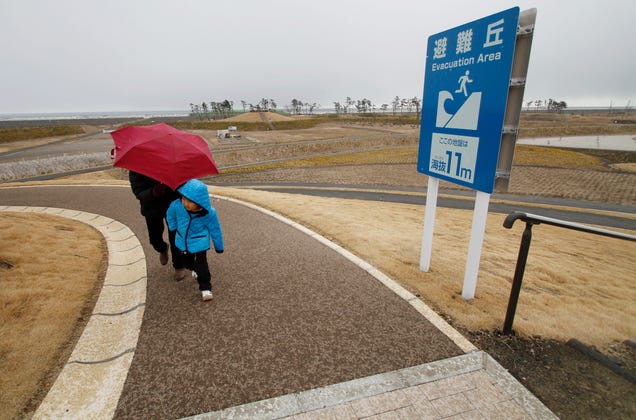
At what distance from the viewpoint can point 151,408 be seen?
224 cm

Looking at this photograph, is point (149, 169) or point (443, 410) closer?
point (443, 410)

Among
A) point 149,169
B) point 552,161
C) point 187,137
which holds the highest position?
point 187,137

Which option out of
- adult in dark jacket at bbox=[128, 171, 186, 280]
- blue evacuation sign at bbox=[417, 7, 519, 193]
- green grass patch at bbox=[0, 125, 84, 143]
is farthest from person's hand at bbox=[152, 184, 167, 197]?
green grass patch at bbox=[0, 125, 84, 143]

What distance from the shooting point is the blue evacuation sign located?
2949 millimetres

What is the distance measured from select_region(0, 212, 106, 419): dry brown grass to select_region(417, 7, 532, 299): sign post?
429 cm

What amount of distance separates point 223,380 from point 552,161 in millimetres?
38678

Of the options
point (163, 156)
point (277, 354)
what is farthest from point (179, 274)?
point (277, 354)

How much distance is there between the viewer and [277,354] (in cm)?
277

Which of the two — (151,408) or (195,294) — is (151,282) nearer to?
(195,294)

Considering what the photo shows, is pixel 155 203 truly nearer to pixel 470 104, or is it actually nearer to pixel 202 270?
pixel 202 270

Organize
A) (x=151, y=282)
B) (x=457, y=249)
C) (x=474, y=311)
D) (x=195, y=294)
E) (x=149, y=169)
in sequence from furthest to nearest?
(x=457, y=249) → (x=151, y=282) → (x=195, y=294) → (x=474, y=311) → (x=149, y=169)

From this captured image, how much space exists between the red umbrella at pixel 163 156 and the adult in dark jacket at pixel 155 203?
0.44 metres

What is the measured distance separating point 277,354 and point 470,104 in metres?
3.25

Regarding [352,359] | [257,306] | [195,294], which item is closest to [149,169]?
[195,294]
